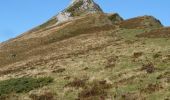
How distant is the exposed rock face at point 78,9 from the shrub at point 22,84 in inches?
2906

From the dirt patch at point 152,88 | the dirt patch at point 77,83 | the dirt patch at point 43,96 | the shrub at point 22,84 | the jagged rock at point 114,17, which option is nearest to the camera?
the dirt patch at point 152,88

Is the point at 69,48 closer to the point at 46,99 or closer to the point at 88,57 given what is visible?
the point at 88,57

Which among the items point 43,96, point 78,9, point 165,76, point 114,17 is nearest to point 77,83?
point 43,96

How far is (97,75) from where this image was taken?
38125 millimetres

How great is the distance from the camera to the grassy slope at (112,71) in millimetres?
30862

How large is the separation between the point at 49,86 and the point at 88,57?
528 inches

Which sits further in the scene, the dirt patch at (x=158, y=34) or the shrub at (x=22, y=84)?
the dirt patch at (x=158, y=34)

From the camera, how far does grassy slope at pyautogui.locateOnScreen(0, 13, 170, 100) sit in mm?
30862

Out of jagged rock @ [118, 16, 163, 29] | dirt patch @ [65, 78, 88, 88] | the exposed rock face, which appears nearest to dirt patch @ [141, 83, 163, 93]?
dirt patch @ [65, 78, 88, 88]

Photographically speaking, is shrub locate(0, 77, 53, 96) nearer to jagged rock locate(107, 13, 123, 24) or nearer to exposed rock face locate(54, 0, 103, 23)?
jagged rock locate(107, 13, 123, 24)

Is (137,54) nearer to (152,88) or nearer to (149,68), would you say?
(149,68)

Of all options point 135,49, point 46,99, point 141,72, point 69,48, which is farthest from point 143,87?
point 69,48

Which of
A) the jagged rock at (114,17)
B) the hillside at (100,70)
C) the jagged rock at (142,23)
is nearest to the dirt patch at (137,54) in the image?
the hillside at (100,70)

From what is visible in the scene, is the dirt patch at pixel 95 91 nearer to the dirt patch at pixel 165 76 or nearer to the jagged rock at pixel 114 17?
the dirt patch at pixel 165 76
